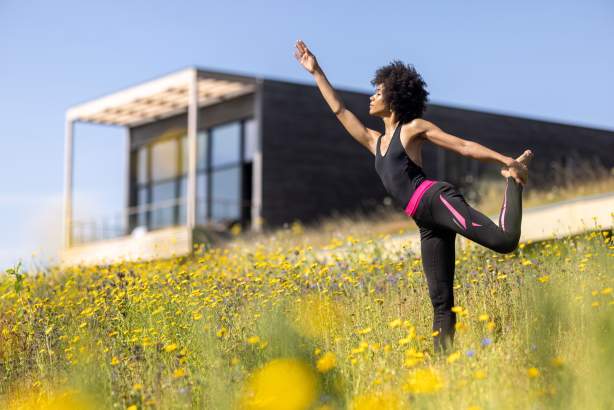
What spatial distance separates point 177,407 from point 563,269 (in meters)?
3.12

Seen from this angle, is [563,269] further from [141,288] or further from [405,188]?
[141,288]

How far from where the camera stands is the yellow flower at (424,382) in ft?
12.9

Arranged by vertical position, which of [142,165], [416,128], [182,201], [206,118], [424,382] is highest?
[206,118]

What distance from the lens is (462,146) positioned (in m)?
5.25

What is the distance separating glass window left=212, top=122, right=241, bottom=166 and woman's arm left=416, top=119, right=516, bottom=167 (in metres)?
16.3

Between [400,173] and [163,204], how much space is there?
55.9ft

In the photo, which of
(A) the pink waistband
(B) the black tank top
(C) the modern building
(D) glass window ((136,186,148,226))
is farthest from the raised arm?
(D) glass window ((136,186,148,226))

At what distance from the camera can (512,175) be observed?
514cm

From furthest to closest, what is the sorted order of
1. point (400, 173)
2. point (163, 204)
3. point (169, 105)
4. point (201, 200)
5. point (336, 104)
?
1. point (169, 105)
2. point (163, 204)
3. point (201, 200)
4. point (336, 104)
5. point (400, 173)

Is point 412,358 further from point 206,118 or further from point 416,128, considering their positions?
point 206,118

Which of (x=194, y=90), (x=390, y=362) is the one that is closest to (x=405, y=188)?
(x=390, y=362)

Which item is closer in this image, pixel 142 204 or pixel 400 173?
pixel 400 173

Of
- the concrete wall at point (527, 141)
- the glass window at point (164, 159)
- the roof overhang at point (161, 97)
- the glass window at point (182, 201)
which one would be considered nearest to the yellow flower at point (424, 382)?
the roof overhang at point (161, 97)

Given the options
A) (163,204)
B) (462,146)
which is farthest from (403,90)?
(163,204)
